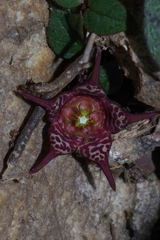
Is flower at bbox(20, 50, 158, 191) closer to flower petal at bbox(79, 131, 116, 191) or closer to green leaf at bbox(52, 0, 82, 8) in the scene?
flower petal at bbox(79, 131, 116, 191)

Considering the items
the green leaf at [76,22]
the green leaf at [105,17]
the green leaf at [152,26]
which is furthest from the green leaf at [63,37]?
the green leaf at [152,26]

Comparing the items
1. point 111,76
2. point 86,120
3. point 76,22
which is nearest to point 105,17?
point 76,22

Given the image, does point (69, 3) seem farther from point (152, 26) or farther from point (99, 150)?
point (99, 150)

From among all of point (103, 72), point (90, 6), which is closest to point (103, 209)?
point (103, 72)

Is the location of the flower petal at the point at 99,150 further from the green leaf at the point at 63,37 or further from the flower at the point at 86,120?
the green leaf at the point at 63,37

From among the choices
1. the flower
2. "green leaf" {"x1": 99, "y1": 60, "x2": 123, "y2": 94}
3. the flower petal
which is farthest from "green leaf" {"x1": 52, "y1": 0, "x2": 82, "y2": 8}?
the flower petal

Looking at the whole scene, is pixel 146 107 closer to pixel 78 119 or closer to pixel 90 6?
pixel 78 119
